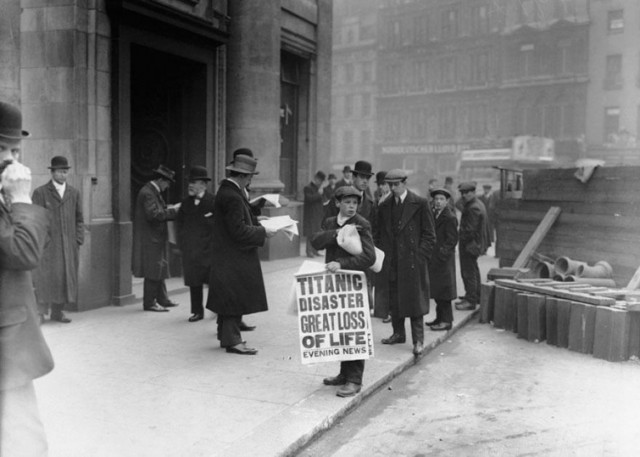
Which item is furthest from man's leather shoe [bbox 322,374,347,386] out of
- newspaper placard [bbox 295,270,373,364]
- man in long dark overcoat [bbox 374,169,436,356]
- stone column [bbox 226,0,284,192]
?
stone column [bbox 226,0,284,192]

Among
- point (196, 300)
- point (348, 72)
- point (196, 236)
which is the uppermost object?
point (348, 72)

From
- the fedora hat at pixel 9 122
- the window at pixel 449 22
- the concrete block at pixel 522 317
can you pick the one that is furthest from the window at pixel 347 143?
the fedora hat at pixel 9 122

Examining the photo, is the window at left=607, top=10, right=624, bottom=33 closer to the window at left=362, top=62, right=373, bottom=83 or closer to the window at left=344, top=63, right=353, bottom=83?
the window at left=362, top=62, right=373, bottom=83

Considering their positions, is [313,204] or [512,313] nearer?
[512,313]

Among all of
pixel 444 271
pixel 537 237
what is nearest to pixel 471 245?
pixel 444 271

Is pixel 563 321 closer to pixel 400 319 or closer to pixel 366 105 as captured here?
pixel 400 319

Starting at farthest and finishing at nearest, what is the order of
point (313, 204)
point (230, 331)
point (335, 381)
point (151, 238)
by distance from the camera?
point (313, 204)
point (151, 238)
point (230, 331)
point (335, 381)

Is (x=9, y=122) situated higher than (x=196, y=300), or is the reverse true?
(x=9, y=122)

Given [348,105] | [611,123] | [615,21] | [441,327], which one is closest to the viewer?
[441,327]

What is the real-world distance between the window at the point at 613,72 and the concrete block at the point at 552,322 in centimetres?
3137

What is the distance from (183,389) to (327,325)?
52.1 inches

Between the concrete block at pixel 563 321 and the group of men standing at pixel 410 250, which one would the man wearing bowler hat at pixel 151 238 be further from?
the concrete block at pixel 563 321

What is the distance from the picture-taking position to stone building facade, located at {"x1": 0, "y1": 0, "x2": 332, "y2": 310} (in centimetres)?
932

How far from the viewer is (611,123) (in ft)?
132
